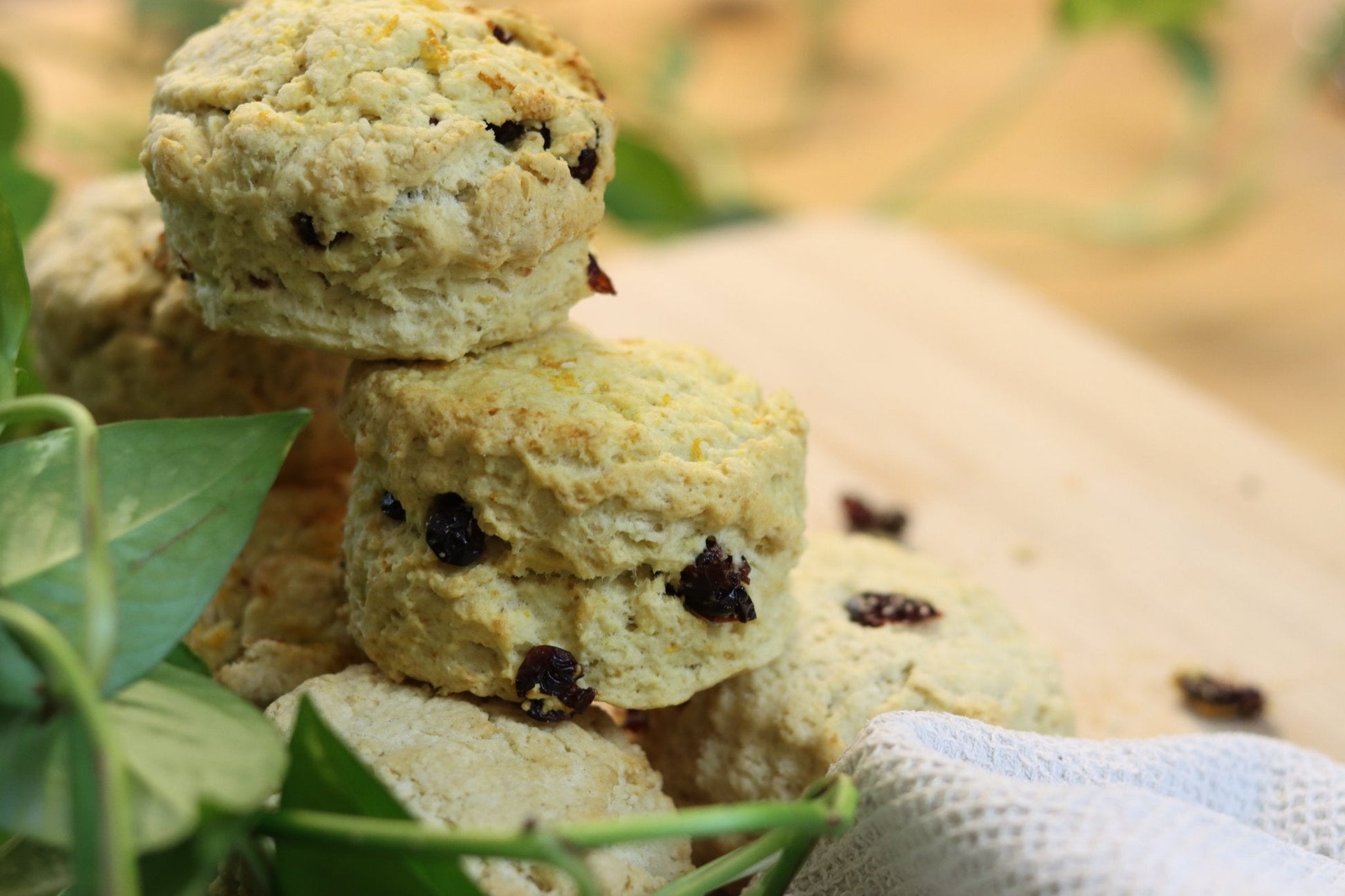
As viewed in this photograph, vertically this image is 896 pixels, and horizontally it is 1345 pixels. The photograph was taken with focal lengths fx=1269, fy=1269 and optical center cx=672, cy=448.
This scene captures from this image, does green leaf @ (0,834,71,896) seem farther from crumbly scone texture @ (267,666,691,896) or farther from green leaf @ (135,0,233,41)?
green leaf @ (135,0,233,41)

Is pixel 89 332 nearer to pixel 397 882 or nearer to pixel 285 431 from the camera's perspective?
pixel 285 431

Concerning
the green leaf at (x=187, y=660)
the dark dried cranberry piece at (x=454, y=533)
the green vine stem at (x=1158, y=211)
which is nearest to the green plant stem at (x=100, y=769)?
the green leaf at (x=187, y=660)


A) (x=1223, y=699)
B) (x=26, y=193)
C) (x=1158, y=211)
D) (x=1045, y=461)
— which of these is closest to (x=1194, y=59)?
(x=1158, y=211)

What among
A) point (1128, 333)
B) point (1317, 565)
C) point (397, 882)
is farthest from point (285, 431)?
point (1128, 333)

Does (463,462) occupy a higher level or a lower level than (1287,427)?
higher

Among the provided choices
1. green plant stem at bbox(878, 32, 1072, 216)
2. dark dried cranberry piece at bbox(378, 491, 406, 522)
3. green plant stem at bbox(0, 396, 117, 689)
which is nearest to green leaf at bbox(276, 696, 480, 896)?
green plant stem at bbox(0, 396, 117, 689)

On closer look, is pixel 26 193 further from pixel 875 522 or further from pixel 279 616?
pixel 875 522

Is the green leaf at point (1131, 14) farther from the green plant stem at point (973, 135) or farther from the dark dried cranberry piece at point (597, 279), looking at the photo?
the dark dried cranberry piece at point (597, 279)
